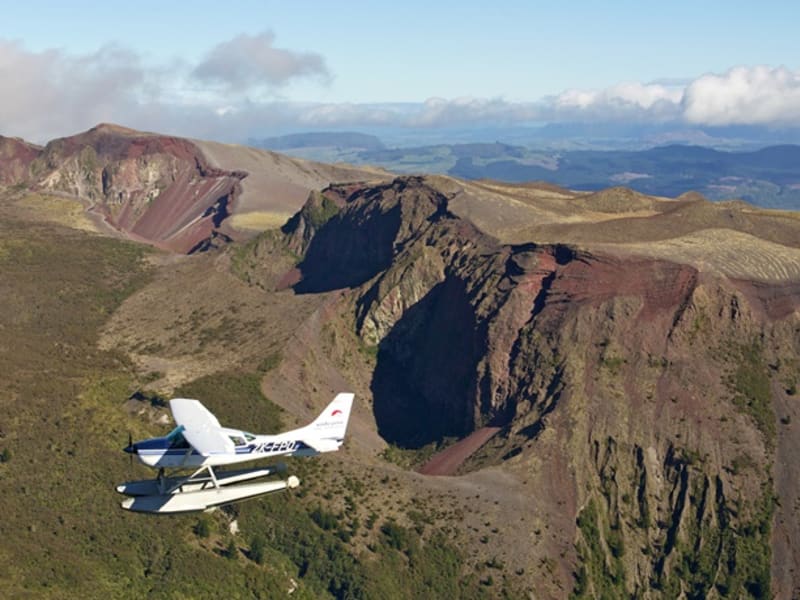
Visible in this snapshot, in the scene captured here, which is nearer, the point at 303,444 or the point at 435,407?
the point at 303,444

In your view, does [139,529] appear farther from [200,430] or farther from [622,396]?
[622,396]

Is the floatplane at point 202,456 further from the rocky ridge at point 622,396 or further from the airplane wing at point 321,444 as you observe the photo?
the rocky ridge at point 622,396

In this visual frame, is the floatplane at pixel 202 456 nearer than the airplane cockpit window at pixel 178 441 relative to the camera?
No

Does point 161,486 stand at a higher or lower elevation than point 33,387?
higher

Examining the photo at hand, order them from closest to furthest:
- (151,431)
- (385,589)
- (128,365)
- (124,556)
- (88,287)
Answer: (124,556) → (385,589) → (151,431) → (128,365) → (88,287)

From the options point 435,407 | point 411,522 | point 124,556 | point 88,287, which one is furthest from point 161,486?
point 88,287

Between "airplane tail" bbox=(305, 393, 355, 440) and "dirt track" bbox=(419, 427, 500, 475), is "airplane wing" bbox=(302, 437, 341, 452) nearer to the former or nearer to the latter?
"airplane tail" bbox=(305, 393, 355, 440)

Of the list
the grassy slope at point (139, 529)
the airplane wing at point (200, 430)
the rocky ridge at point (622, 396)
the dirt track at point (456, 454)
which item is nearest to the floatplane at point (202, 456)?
the airplane wing at point (200, 430)

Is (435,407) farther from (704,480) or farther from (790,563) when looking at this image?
(790,563)
